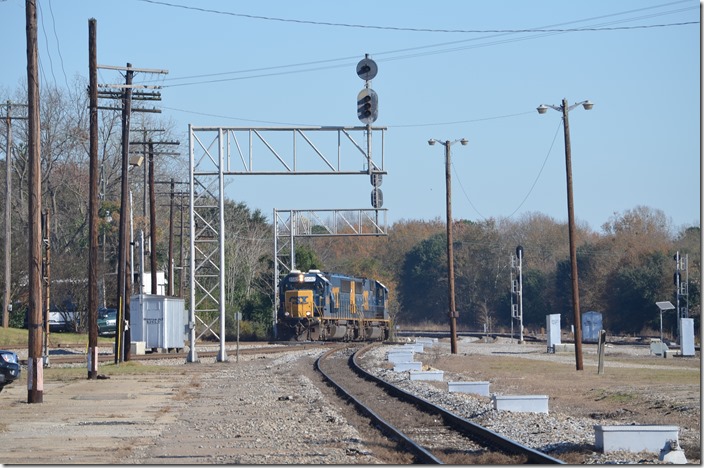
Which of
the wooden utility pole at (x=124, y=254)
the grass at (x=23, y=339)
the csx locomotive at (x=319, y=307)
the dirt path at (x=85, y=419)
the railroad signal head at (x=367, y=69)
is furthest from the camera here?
the csx locomotive at (x=319, y=307)

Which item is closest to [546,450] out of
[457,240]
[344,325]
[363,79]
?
[363,79]

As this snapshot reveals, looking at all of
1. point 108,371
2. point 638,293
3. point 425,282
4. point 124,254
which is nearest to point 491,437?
point 108,371

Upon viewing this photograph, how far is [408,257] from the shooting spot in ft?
378

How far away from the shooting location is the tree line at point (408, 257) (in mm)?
69125

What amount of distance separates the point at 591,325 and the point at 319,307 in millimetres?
15759

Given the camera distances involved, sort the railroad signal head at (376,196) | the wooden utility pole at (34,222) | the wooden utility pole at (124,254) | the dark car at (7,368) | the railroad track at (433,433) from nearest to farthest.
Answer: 1. the railroad track at (433,433)
2. the wooden utility pole at (34,222)
3. the dark car at (7,368)
4. the wooden utility pole at (124,254)
5. the railroad signal head at (376,196)

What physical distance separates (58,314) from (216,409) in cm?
4532

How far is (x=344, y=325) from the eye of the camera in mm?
57312

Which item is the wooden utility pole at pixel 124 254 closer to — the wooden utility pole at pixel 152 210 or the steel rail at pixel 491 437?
the wooden utility pole at pixel 152 210

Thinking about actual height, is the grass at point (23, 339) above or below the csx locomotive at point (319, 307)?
below

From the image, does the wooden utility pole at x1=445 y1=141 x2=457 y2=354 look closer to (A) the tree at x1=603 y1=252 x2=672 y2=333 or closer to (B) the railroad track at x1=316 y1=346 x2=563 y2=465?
(B) the railroad track at x1=316 y1=346 x2=563 y2=465

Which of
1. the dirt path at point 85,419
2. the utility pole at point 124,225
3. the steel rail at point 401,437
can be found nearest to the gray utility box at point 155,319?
the utility pole at point 124,225

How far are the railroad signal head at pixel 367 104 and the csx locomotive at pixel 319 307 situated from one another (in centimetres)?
2751

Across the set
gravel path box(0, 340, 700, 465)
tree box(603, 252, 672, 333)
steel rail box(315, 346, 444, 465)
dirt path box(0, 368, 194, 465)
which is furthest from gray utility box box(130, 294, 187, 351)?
tree box(603, 252, 672, 333)
